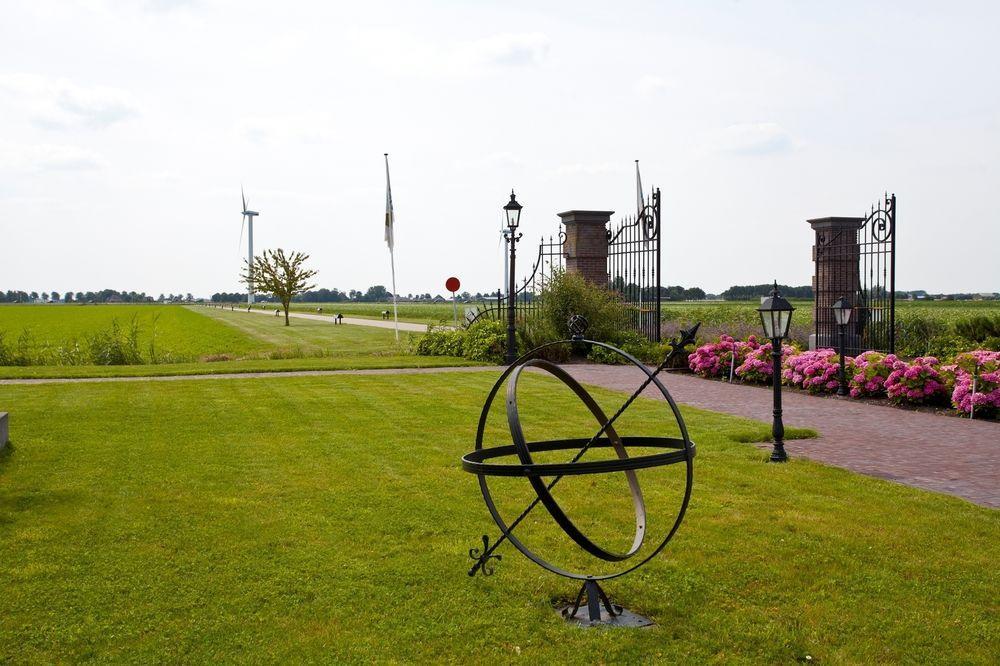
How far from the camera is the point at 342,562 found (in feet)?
19.7

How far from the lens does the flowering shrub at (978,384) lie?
1239 cm

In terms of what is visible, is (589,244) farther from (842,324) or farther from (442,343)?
(842,324)

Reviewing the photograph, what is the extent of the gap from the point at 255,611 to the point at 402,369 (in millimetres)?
15483

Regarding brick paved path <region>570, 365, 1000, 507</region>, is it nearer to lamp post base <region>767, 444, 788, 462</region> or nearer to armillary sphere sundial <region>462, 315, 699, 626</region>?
lamp post base <region>767, 444, 788, 462</region>

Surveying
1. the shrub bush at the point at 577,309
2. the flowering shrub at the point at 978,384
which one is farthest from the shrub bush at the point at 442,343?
the flowering shrub at the point at 978,384

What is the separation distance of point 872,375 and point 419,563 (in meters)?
10.9

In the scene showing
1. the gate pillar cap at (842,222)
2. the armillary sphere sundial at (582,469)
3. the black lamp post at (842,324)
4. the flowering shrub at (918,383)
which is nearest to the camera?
the armillary sphere sundial at (582,469)

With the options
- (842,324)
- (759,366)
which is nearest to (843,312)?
(842,324)

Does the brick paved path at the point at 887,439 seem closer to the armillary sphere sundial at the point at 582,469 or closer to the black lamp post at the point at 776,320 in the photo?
the black lamp post at the point at 776,320

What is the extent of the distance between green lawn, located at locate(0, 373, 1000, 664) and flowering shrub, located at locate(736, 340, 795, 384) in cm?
706

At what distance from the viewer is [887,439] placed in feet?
35.6

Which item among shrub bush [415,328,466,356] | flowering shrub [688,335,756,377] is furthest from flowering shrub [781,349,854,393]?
shrub bush [415,328,466,356]

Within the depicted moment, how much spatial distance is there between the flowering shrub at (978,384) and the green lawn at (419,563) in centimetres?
439

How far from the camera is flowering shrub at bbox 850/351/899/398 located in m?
14.5
